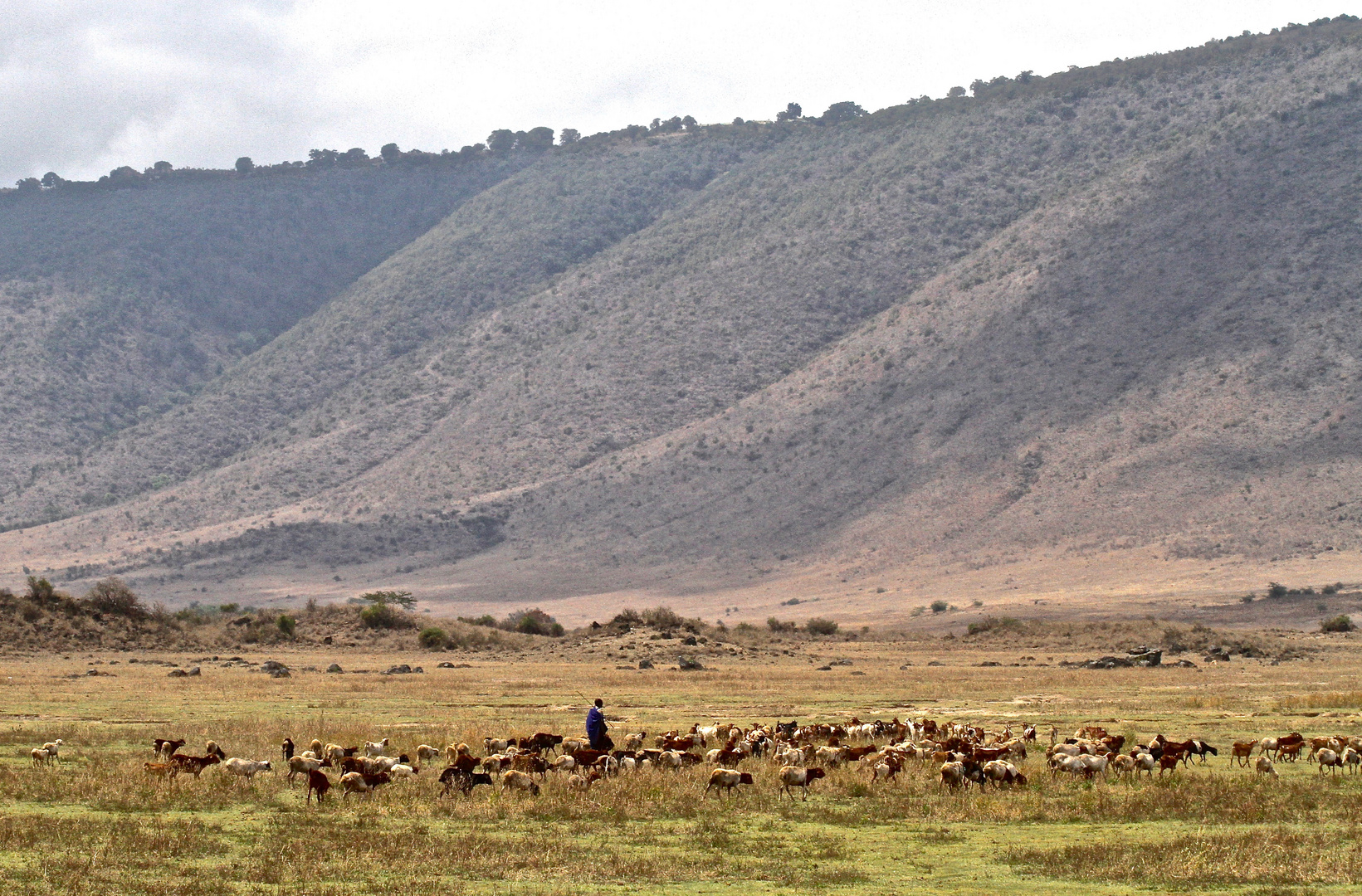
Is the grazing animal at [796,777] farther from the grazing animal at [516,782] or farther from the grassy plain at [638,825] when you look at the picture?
the grazing animal at [516,782]

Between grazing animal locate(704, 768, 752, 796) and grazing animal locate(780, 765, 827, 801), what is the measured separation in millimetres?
497

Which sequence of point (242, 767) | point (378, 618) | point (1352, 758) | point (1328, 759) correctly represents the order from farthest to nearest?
point (378, 618)
point (1352, 758)
point (1328, 759)
point (242, 767)

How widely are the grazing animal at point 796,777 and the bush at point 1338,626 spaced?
49856mm

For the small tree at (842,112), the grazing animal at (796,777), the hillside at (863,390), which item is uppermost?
the small tree at (842,112)

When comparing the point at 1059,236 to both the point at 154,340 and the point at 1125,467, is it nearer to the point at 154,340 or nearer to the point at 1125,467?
the point at 1125,467

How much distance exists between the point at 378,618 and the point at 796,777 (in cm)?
4758

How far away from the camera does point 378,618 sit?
6450cm

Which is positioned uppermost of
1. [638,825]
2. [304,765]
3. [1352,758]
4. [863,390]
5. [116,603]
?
[863,390]

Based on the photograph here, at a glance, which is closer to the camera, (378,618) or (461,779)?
(461,779)

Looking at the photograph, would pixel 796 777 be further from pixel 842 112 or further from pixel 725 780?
pixel 842 112

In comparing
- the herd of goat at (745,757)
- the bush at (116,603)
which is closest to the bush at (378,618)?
the bush at (116,603)

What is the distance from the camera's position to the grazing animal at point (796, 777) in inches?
763

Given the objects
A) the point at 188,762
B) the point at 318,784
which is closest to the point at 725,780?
the point at 318,784

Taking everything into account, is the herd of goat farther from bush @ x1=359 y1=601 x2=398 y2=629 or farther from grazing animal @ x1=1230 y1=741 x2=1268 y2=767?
bush @ x1=359 y1=601 x2=398 y2=629
